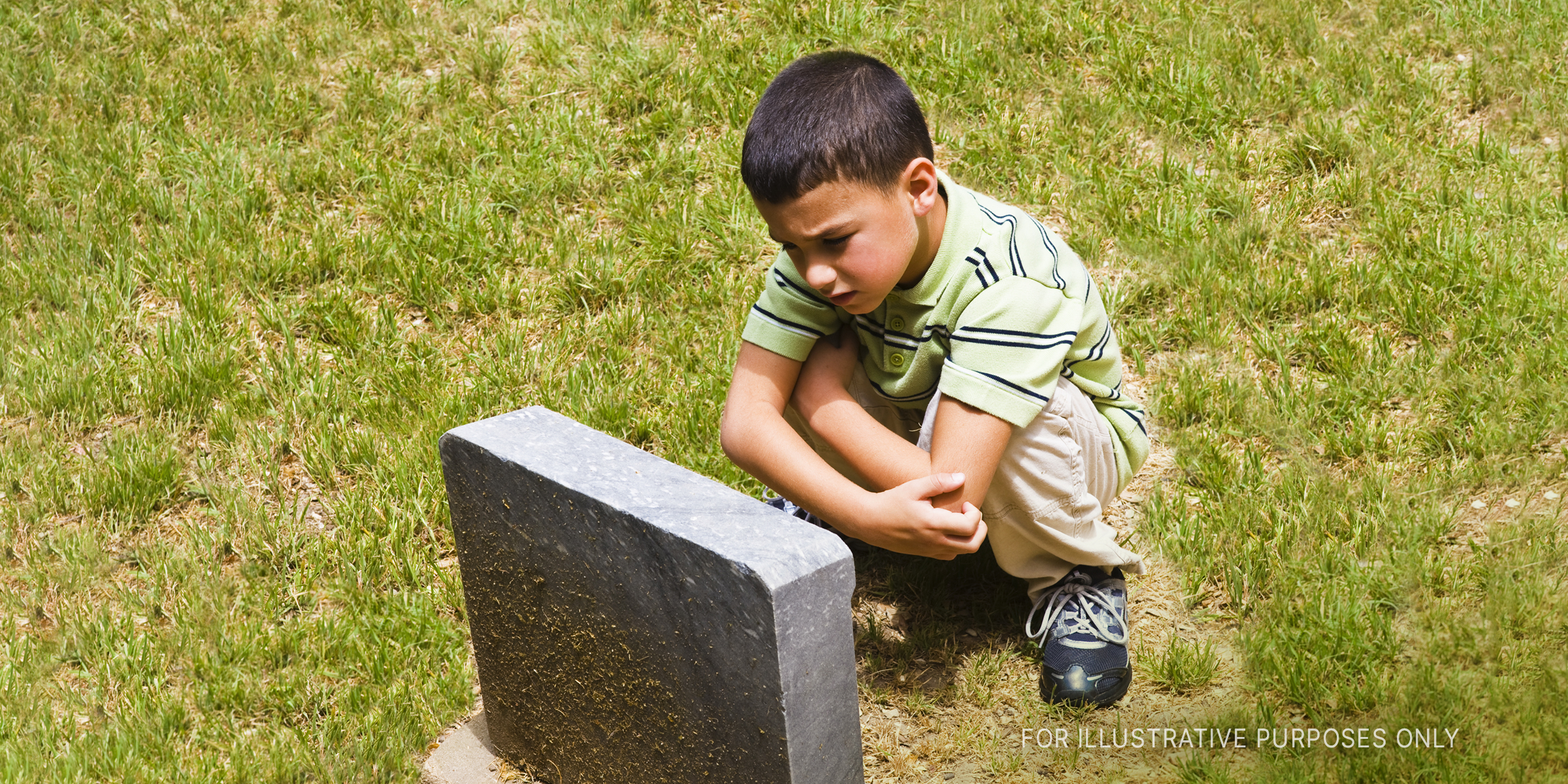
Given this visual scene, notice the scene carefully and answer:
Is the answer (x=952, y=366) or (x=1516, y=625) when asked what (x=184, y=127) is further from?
(x=1516, y=625)

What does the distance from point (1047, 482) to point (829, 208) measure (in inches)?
27.3

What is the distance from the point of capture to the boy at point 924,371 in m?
2.14

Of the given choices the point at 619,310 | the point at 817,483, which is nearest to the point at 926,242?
the point at 817,483

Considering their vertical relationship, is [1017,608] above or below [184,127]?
below

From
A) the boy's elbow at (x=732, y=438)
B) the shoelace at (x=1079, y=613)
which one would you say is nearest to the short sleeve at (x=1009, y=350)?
the boy's elbow at (x=732, y=438)

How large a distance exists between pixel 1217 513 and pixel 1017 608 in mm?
538

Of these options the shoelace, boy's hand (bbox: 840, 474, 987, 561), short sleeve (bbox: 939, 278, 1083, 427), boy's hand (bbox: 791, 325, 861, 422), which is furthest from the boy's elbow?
the shoelace

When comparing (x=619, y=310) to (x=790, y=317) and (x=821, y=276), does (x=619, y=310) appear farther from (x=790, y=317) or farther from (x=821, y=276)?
(x=821, y=276)

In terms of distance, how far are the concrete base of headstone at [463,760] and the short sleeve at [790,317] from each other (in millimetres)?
989

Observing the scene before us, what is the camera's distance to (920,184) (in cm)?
223

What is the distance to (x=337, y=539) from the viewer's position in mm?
3035

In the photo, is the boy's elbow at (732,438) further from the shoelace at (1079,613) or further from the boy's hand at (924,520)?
the shoelace at (1079,613)

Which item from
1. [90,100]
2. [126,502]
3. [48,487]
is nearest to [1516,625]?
[126,502]

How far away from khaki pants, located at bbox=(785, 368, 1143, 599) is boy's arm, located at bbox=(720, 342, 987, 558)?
13cm
